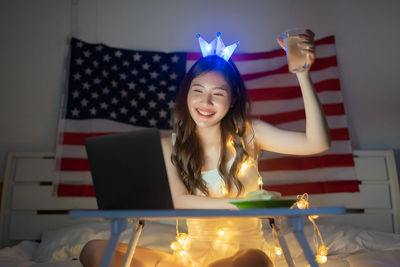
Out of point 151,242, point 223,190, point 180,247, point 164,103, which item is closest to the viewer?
point 180,247

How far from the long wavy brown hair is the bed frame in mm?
1187

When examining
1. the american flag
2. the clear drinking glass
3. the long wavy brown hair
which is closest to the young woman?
the long wavy brown hair

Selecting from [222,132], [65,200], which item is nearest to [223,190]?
[222,132]

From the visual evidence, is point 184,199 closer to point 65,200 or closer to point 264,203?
point 264,203

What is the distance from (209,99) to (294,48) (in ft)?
1.94

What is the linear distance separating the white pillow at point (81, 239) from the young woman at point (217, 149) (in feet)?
2.09

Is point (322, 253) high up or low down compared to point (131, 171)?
down

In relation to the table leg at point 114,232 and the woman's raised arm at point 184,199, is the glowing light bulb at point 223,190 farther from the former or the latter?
the table leg at point 114,232

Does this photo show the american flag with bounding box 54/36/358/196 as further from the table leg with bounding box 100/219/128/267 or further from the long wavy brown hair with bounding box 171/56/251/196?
the table leg with bounding box 100/219/128/267

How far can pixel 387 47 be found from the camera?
114 inches

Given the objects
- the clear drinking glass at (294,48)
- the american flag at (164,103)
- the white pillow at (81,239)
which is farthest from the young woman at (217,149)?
the american flag at (164,103)

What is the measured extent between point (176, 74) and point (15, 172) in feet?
4.47

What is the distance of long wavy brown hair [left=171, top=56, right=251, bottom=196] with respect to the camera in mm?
1566

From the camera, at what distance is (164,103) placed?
2803 millimetres
